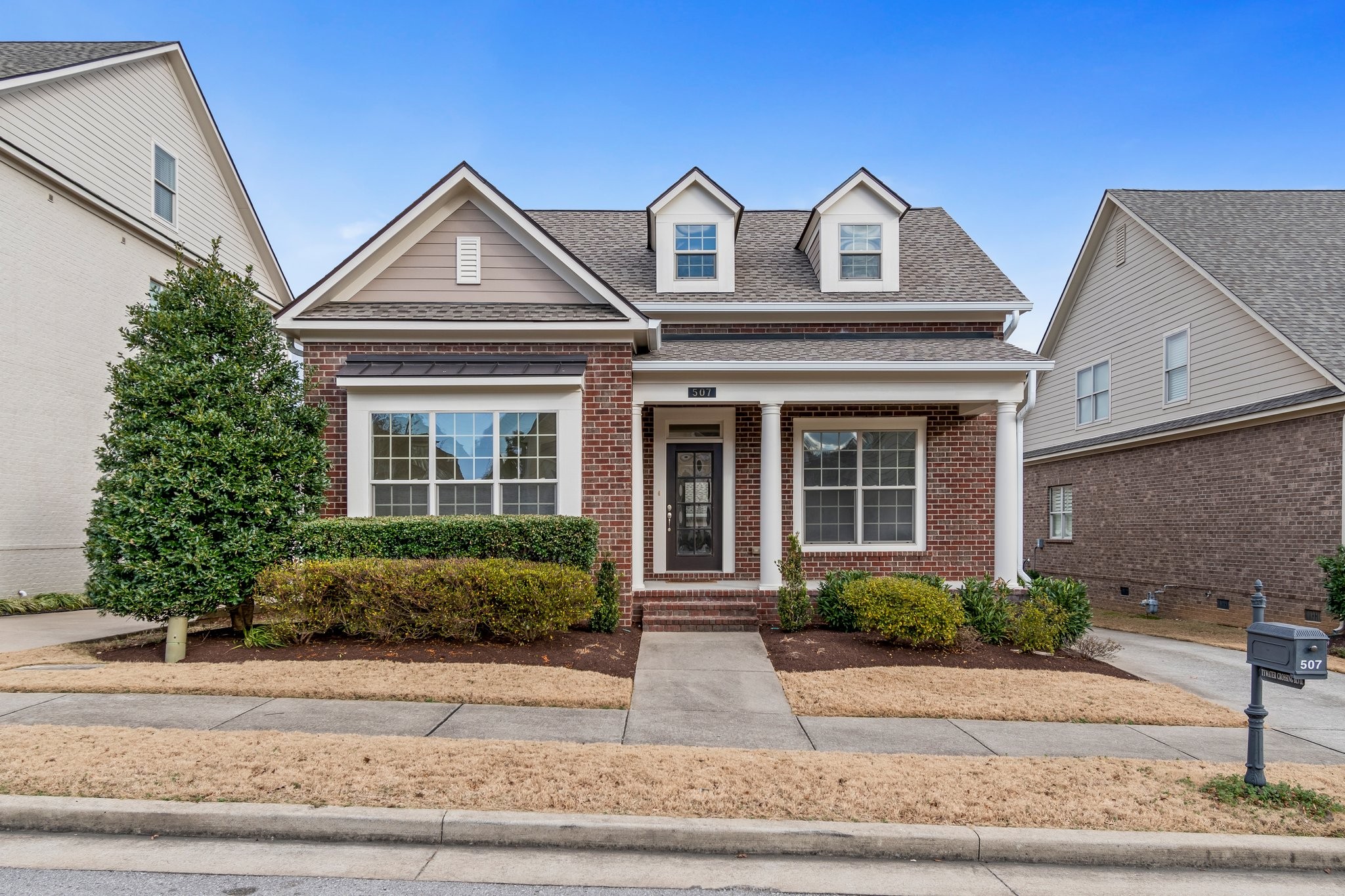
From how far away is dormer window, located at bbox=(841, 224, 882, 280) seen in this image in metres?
12.7

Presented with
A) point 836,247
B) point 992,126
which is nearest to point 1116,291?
point 992,126

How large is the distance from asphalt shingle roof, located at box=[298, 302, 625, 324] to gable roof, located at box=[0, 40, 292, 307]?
14.1 ft

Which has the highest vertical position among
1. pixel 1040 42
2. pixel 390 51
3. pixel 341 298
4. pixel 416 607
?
pixel 1040 42

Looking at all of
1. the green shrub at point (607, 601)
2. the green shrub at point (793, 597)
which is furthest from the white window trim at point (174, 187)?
the green shrub at point (793, 597)

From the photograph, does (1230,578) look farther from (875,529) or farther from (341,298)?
(341,298)

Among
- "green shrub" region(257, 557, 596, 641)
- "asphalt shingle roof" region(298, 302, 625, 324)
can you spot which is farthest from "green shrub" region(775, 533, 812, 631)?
"asphalt shingle roof" region(298, 302, 625, 324)

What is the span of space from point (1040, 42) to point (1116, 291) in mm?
5928

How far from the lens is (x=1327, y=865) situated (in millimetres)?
3992

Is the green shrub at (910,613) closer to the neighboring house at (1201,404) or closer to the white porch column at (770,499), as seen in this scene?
the white porch column at (770,499)

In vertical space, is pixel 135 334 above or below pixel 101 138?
below

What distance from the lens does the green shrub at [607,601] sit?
9.42 metres

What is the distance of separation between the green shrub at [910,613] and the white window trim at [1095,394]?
11.3 meters

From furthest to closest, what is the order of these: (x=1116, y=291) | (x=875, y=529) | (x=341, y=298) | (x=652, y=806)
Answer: (x=1116, y=291)
(x=875, y=529)
(x=341, y=298)
(x=652, y=806)

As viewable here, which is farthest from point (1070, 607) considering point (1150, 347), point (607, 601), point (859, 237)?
point (1150, 347)
